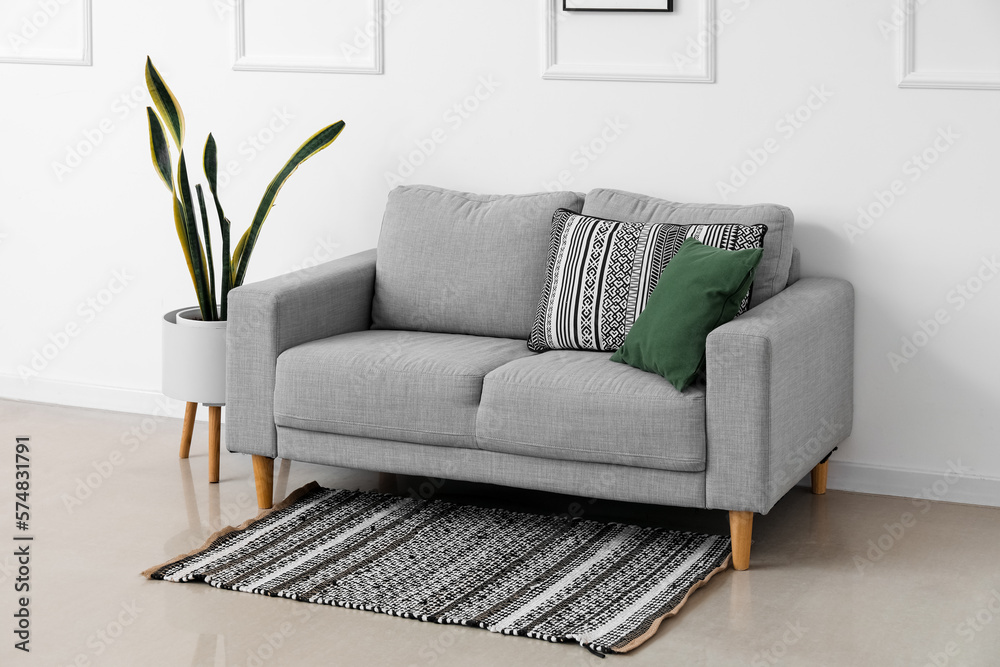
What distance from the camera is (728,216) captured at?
11.6 feet

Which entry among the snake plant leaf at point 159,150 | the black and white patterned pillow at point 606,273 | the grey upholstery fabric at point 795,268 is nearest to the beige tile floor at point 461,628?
the black and white patterned pillow at point 606,273

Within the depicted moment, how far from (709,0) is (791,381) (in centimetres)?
129

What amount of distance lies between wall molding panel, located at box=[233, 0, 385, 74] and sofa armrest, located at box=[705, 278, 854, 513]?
1.68 metres

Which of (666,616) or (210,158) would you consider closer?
(666,616)

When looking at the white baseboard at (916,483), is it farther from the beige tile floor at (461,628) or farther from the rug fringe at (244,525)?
the rug fringe at (244,525)

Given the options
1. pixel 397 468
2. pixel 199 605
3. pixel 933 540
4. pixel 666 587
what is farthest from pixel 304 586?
pixel 933 540

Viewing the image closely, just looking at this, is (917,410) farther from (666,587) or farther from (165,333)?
(165,333)

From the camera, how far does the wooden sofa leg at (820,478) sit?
12.0ft

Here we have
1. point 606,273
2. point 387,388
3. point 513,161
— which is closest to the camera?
point 387,388
